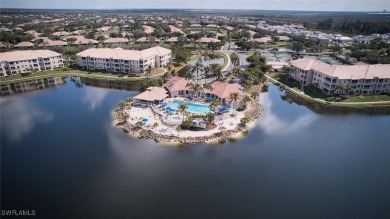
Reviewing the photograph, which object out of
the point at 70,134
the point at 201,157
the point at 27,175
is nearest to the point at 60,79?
the point at 70,134

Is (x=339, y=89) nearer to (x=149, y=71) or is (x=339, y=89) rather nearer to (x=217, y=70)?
(x=217, y=70)

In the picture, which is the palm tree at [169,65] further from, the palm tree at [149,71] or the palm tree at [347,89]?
the palm tree at [347,89]

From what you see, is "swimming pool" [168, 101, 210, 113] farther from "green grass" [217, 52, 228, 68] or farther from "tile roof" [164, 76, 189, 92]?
"green grass" [217, 52, 228, 68]

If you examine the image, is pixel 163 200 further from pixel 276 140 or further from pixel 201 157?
pixel 276 140

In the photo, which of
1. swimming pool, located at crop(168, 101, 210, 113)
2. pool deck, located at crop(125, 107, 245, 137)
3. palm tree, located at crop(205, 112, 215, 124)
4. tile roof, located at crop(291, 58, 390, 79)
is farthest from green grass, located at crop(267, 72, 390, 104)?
palm tree, located at crop(205, 112, 215, 124)

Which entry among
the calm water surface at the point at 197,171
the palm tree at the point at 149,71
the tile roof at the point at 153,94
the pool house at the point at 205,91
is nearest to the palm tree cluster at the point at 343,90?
the calm water surface at the point at 197,171

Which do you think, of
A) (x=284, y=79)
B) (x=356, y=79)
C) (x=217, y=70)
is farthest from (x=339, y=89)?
(x=217, y=70)
